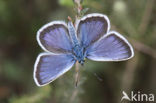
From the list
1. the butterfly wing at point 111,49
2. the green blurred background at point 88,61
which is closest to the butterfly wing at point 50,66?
the butterfly wing at point 111,49

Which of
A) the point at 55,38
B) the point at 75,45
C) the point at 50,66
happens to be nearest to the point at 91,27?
the point at 75,45

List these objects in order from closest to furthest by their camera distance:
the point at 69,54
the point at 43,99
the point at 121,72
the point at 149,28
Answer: the point at 69,54 → the point at 43,99 → the point at 149,28 → the point at 121,72

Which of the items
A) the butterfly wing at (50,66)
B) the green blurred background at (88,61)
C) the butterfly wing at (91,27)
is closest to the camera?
the butterfly wing at (50,66)

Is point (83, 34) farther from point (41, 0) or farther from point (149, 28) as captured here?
point (41, 0)

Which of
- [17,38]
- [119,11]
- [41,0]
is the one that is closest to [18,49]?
[17,38]

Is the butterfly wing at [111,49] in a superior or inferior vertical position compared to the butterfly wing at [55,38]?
inferior

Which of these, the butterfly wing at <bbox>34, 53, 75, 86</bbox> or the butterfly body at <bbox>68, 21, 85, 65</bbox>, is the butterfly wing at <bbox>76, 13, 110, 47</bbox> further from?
the butterfly wing at <bbox>34, 53, 75, 86</bbox>

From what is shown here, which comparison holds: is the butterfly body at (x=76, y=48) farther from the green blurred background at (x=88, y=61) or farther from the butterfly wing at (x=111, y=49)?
the green blurred background at (x=88, y=61)
